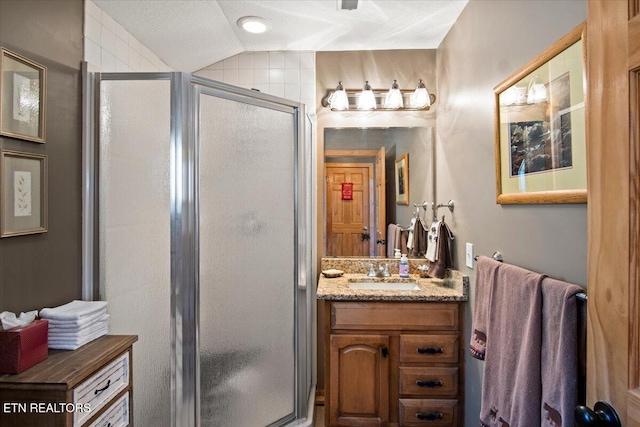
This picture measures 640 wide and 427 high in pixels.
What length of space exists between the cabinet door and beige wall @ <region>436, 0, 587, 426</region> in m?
0.49

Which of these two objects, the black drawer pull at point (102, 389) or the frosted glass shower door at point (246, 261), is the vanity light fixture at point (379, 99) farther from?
the black drawer pull at point (102, 389)

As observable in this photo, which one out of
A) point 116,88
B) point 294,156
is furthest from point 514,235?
point 116,88

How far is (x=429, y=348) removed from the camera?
1985 millimetres

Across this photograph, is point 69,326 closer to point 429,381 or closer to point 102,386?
point 102,386

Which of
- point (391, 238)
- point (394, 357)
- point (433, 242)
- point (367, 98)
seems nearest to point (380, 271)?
point (391, 238)

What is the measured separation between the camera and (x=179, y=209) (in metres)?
1.54

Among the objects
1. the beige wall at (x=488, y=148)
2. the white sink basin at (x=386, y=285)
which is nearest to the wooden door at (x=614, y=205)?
the beige wall at (x=488, y=148)

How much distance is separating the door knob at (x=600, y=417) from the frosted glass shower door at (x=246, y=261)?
141cm

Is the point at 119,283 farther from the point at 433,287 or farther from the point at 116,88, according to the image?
the point at 433,287

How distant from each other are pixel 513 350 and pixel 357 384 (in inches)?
41.5

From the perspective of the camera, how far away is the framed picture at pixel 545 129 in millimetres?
1040

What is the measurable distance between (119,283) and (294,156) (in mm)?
1094

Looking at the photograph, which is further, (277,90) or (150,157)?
(277,90)

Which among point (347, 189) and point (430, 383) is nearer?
point (430, 383)
